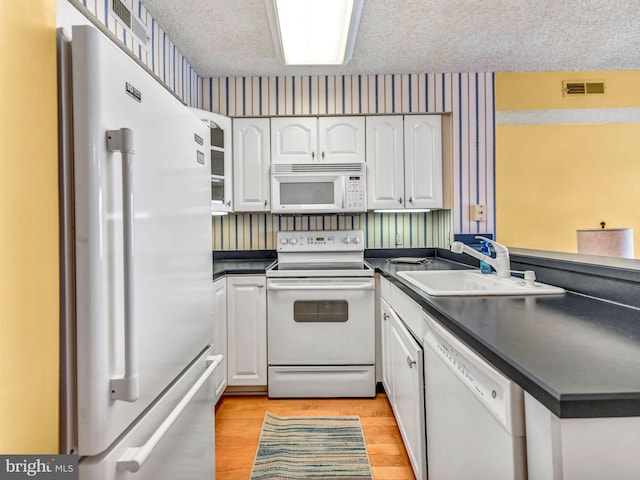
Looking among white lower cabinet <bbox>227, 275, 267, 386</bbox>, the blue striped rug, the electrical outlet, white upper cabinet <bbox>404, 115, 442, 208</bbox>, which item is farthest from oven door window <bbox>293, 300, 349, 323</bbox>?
the electrical outlet

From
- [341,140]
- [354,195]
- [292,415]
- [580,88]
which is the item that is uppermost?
[580,88]

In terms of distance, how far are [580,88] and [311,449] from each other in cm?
350

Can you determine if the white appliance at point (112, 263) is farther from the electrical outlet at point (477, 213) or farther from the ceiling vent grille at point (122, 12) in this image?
the electrical outlet at point (477, 213)

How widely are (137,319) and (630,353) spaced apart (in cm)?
105

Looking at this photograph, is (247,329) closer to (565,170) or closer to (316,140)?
(316,140)

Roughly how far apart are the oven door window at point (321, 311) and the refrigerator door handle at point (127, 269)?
68.6 inches

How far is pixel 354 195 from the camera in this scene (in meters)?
Result: 2.82

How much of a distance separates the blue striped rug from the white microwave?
1476 mm

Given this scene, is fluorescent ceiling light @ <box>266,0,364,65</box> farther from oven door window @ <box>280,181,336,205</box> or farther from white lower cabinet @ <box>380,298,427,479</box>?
white lower cabinet @ <box>380,298,427,479</box>

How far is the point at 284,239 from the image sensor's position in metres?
3.02

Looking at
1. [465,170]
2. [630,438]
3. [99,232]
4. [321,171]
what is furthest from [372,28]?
[630,438]

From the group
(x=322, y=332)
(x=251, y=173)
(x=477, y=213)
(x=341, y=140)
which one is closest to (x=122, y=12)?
(x=251, y=173)

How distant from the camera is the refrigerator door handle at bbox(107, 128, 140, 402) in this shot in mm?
754

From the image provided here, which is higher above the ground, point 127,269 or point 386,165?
point 386,165
